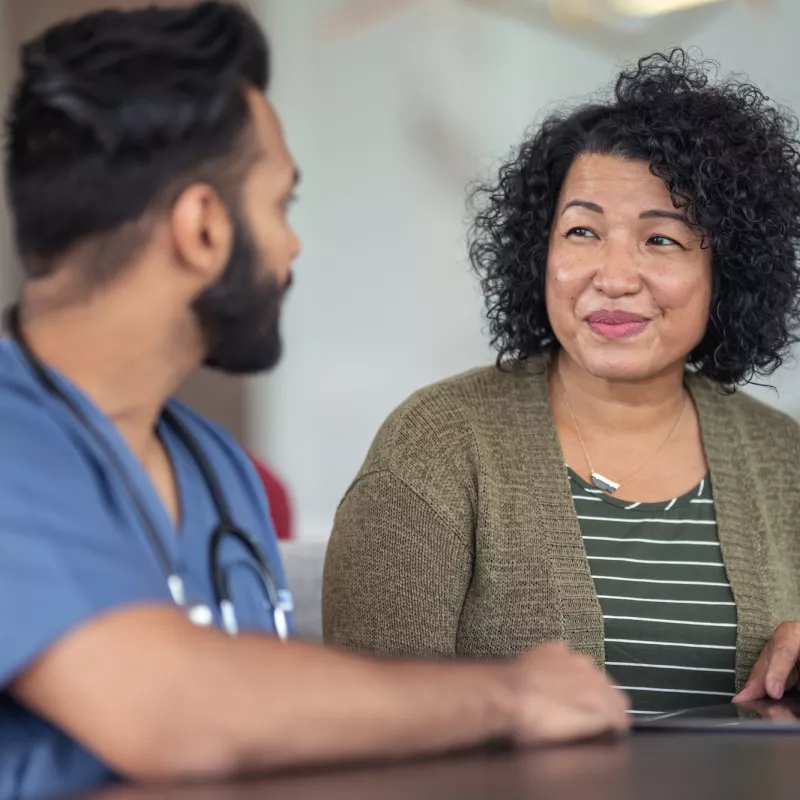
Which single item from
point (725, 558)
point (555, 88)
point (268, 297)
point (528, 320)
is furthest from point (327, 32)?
point (268, 297)

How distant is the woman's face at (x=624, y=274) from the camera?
76.7 inches

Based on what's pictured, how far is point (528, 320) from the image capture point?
214cm

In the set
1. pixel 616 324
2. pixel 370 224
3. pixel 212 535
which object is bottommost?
pixel 212 535

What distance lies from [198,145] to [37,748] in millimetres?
494

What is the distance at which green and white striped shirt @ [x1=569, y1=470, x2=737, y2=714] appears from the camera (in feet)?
6.17

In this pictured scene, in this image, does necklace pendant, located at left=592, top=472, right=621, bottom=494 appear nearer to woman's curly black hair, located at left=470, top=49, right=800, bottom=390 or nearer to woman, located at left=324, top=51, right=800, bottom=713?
woman, located at left=324, top=51, right=800, bottom=713

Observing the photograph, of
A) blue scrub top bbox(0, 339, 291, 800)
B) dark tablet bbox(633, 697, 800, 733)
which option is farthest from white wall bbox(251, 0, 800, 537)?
blue scrub top bbox(0, 339, 291, 800)

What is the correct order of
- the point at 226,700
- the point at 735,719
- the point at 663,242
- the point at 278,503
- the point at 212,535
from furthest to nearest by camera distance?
the point at 278,503 < the point at 663,242 < the point at 735,719 < the point at 212,535 < the point at 226,700

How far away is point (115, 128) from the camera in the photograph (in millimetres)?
992

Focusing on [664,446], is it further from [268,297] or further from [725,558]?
[268,297]

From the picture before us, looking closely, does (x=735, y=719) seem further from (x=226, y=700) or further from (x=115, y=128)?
(x=115, y=128)

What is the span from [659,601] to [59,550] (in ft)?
3.98

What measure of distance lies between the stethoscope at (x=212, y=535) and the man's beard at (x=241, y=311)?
0.10 m

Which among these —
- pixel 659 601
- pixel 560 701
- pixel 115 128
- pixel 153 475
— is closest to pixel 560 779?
pixel 560 701
